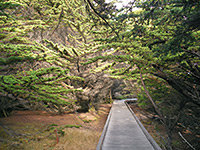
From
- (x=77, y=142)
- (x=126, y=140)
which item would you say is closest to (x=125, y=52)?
(x=126, y=140)

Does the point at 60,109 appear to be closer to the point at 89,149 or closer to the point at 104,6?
the point at 89,149

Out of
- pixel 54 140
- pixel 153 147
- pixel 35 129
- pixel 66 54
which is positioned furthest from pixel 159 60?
pixel 35 129

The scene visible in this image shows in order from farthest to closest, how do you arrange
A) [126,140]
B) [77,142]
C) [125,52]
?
[125,52]
[77,142]
[126,140]

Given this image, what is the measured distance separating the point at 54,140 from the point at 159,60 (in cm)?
584

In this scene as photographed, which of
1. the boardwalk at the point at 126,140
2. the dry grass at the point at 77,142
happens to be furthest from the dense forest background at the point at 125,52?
the dry grass at the point at 77,142

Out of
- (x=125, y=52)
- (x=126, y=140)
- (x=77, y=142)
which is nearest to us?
(x=126, y=140)

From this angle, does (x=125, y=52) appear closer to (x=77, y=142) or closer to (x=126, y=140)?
(x=126, y=140)

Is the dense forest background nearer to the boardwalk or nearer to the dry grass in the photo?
the boardwalk

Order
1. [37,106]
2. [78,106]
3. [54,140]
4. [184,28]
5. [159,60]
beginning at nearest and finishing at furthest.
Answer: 1. [184,28]
2. [159,60]
3. [54,140]
4. [37,106]
5. [78,106]

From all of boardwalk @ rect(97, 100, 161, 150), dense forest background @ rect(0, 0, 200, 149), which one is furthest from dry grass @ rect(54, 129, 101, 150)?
dense forest background @ rect(0, 0, 200, 149)

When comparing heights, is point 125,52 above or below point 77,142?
above

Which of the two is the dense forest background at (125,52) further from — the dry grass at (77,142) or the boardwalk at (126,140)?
the dry grass at (77,142)

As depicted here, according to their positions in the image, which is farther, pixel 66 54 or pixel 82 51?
pixel 82 51

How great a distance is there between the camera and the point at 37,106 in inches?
348
